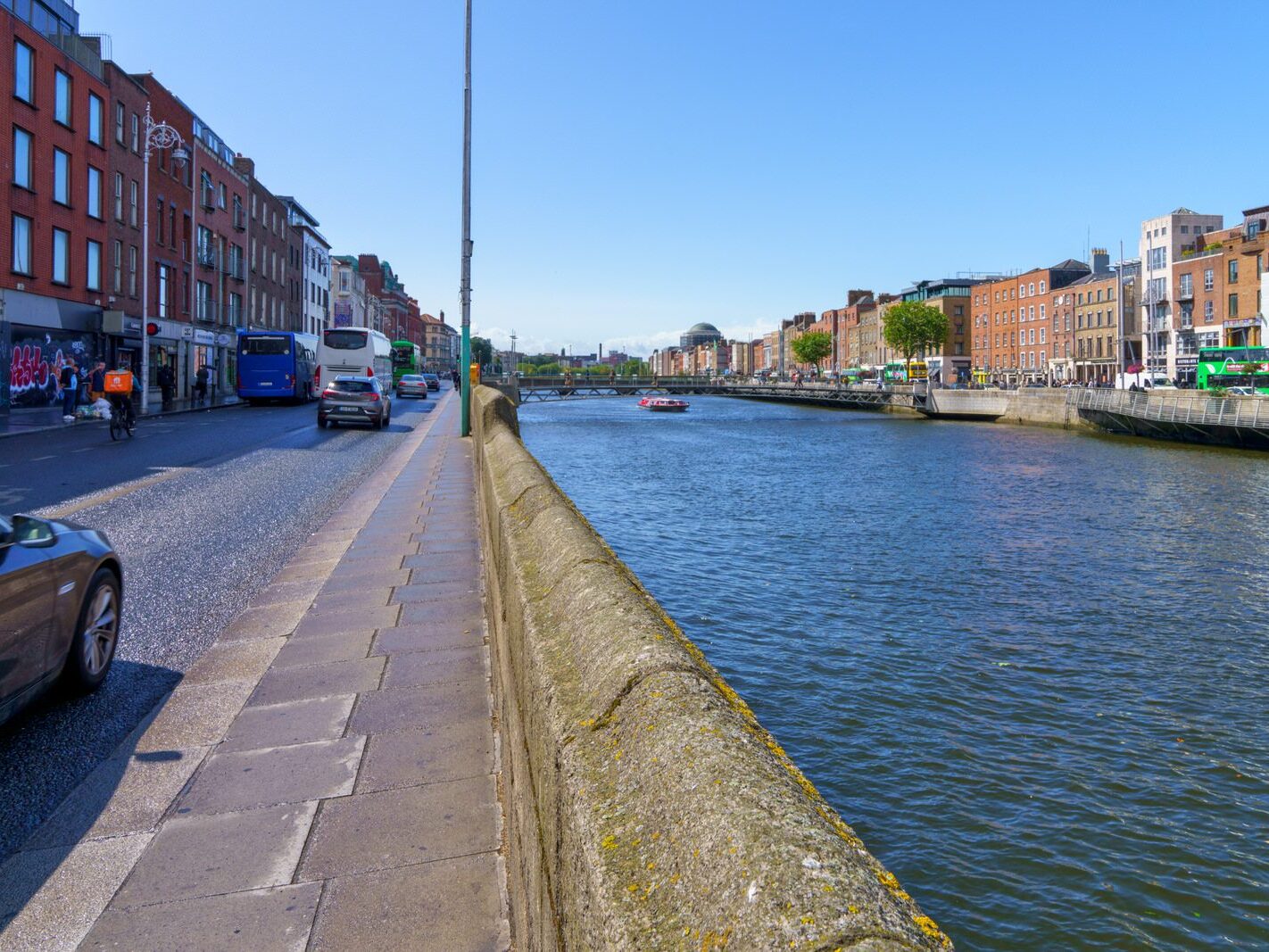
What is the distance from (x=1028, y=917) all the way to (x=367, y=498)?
10221 millimetres

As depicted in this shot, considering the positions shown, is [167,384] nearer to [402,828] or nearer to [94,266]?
[94,266]

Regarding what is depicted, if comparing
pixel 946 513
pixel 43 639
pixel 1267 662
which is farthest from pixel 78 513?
pixel 946 513

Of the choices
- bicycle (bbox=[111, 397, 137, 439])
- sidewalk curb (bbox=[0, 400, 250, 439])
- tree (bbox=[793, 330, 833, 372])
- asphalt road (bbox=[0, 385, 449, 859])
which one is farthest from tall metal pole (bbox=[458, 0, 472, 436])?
tree (bbox=[793, 330, 833, 372])

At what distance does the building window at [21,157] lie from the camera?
107 ft

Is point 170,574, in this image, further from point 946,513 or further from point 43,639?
point 946,513

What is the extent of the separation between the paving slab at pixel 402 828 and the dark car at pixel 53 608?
5.89 ft

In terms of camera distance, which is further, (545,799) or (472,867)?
(472,867)

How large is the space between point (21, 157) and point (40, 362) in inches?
271

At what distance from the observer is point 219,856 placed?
3.48m

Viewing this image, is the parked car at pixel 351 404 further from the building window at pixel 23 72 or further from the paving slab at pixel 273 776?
the paving slab at pixel 273 776

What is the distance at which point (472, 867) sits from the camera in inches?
129

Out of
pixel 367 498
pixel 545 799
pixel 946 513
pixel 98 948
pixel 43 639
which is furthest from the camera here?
pixel 946 513

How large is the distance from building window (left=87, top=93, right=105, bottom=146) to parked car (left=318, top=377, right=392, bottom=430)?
58.0 ft

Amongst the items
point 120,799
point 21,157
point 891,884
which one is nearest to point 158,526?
point 120,799
